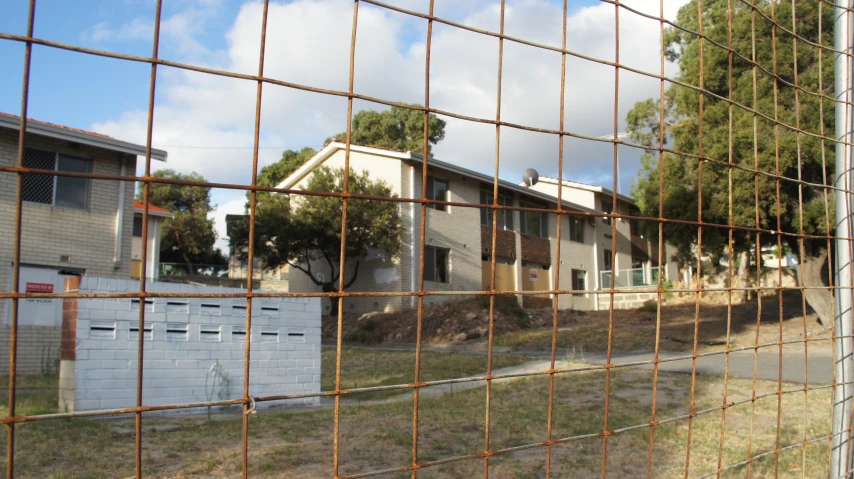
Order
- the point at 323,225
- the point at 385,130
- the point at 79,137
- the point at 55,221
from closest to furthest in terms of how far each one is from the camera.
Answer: the point at 79,137 → the point at 55,221 → the point at 323,225 → the point at 385,130

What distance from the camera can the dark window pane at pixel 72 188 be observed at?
43.1ft

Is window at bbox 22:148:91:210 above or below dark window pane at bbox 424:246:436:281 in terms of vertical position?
above

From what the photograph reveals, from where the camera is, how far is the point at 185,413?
7.88 meters

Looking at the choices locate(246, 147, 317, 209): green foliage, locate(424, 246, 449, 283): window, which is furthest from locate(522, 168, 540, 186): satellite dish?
locate(246, 147, 317, 209): green foliage

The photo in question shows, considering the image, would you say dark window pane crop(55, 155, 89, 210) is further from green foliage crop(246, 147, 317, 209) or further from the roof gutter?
green foliage crop(246, 147, 317, 209)

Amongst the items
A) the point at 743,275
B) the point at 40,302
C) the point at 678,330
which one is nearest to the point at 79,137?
the point at 40,302

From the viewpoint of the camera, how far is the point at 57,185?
43.3 ft

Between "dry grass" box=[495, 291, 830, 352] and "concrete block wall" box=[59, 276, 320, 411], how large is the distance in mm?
7667

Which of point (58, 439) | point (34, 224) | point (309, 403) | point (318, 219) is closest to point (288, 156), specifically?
point (318, 219)

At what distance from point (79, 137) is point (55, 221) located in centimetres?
174

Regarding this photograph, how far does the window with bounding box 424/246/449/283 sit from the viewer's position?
77.0ft

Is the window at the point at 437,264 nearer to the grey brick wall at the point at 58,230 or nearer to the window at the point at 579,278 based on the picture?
the window at the point at 579,278

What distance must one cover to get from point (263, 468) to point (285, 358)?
137 inches

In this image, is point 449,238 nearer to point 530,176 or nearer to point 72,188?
point 530,176
